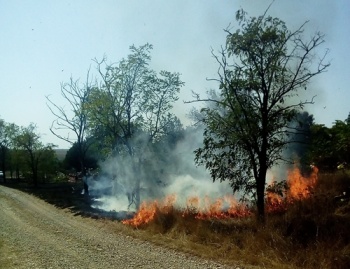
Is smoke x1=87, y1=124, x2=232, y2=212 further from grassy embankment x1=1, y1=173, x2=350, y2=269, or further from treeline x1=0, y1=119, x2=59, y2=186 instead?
treeline x1=0, y1=119, x2=59, y2=186

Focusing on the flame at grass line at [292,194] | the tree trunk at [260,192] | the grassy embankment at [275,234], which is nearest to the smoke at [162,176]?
the grassy embankment at [275,234]

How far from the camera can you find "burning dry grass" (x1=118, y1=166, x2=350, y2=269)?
28.1 feet

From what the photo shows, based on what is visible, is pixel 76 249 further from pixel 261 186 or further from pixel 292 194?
pixel 292 194

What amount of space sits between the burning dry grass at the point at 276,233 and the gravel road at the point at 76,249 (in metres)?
0.76

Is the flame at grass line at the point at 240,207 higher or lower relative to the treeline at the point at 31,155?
lower

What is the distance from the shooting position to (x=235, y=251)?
9.43 metres

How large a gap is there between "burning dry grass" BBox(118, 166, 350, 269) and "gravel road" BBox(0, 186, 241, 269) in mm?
763

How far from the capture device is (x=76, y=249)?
10.4 metres

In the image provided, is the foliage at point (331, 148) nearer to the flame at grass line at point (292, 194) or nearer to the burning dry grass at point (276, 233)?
the flame at grass line at point (292, 194)

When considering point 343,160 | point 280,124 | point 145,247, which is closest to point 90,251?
point 145,247

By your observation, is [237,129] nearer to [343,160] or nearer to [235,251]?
[235,251]

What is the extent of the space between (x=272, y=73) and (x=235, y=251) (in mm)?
5870

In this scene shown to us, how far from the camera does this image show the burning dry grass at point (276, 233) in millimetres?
8570

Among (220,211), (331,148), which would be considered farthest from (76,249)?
(331,148)
